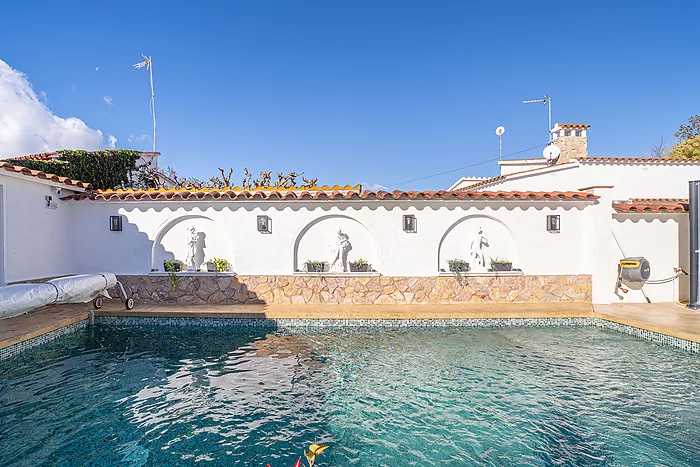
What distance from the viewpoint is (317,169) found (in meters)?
22.2

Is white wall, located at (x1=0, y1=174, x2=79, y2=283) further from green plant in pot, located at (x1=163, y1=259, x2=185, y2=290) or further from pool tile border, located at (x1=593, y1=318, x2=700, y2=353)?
pool tile border, located at (x1=593, y1=318, x2=700, y2=353)

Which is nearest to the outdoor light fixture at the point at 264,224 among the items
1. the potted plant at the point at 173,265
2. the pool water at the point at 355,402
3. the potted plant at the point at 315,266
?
the potted plant at the point at 315,266

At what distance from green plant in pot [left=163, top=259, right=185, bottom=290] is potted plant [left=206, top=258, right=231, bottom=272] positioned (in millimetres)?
832

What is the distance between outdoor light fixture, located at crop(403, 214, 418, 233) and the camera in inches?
431

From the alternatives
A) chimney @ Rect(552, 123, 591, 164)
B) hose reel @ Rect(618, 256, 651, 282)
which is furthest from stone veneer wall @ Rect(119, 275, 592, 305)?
chimney @ Rect(552, 123, 591, 164)

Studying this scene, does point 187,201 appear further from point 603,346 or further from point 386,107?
point 386,107

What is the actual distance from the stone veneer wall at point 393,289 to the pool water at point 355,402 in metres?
2.59

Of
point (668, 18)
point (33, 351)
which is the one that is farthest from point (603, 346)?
point (668, 18)

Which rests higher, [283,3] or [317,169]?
[283,3]

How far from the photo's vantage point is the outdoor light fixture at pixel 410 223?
1095 centimetres

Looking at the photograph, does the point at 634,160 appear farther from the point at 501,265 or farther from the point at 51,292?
the point at 51,292

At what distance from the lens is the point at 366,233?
1118 cm

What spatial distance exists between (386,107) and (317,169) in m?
7.82

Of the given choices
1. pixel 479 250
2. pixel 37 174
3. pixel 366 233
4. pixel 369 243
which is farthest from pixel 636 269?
pixel 37 174
